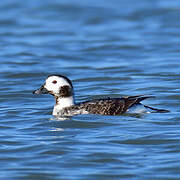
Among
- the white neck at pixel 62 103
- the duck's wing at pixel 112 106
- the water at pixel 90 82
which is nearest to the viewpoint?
the water at pixel 90 82

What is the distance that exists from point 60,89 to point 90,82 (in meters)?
4.15

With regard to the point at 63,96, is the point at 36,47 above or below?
above

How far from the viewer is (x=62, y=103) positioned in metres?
12.6

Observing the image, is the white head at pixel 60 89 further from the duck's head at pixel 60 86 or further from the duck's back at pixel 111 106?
the duck's back at pixel 111 106

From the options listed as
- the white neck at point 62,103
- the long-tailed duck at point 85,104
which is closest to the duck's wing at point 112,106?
the long-tailed duck at point 85,104

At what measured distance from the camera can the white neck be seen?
1251 centimetres

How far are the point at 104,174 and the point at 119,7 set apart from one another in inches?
910

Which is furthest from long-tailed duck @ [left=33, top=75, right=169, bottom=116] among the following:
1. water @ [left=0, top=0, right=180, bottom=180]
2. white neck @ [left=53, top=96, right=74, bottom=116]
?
water @ [left=0, top=0, right=180, bottom=180]

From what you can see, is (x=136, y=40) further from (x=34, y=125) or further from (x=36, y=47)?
(x=34, y=125)

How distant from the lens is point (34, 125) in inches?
461

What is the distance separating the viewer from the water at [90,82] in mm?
9211

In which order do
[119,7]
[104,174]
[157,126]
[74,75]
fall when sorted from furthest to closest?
[119,7] < [74,75] < [157,126] < [104,174]

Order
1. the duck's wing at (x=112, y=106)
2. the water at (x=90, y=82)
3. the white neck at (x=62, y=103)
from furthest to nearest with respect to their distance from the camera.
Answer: the white neck at (x=62, y=103)
the duck's wing at (x=112, y=106)
the water at (x=90, y=82)

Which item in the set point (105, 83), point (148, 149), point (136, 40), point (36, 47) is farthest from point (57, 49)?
point (148, 149)
